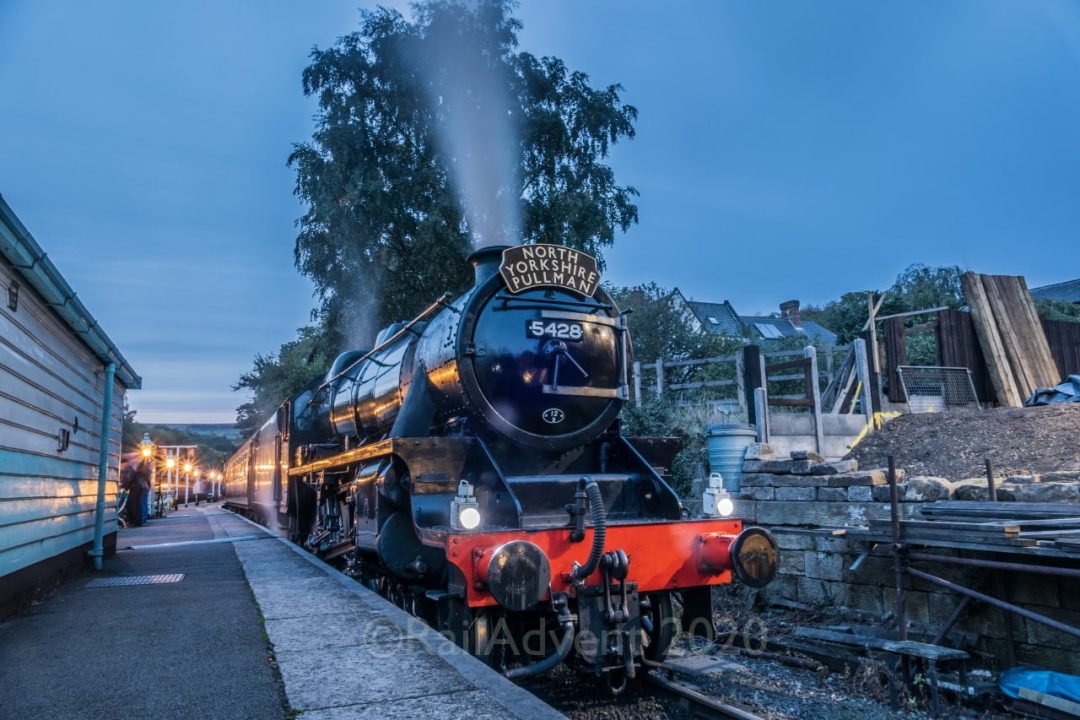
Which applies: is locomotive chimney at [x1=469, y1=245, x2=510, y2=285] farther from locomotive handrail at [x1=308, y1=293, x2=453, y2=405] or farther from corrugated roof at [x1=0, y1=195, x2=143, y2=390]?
corrugated roof at [x1=0, y1=195, x2=143, y2=390]

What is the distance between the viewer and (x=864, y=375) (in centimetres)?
977

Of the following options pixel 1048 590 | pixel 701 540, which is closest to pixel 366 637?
pixel 701 540

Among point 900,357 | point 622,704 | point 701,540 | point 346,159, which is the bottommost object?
point 622,704

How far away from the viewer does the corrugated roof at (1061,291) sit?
34653 mm

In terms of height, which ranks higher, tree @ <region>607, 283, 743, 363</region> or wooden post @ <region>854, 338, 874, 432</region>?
tree @ <region>607, 283, 743, 363</region>

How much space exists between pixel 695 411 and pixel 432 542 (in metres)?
6.90

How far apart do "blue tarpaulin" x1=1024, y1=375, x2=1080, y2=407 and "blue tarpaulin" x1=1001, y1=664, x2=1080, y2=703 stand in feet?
20.1

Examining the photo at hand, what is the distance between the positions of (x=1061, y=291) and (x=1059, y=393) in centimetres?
3294

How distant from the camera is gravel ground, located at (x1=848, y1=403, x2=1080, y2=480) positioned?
25.5 feet

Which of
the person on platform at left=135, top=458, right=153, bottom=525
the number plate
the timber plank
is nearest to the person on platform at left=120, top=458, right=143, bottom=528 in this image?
the person on platform at left=135, top=458, right=153, bottom=525

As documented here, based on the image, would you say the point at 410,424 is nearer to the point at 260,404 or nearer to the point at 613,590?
the point at 613,590

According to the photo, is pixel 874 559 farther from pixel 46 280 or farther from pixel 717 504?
pixel 46 280

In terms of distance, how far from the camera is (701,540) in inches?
178

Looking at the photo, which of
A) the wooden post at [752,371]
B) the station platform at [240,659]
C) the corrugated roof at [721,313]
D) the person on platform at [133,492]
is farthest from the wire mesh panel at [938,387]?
the corrugated roof at [721,313]
